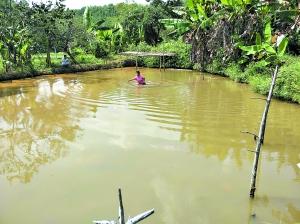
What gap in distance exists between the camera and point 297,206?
6.49 m

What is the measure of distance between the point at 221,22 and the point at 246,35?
43cm

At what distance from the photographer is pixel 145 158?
336 inches

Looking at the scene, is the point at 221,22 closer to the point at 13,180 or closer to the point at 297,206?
the point at 297,206

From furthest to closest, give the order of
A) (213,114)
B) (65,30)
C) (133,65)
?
(133,65) < (65,30) < (213,114)

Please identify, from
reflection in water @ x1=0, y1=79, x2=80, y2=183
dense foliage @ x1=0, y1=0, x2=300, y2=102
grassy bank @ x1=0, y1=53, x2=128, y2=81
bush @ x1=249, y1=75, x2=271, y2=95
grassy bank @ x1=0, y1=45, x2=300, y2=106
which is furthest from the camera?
grassy bank @ x1=0, y1=53, x2=128, y2=81

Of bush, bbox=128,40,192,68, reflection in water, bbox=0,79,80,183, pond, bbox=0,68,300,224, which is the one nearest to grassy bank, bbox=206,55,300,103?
pond, bbox=0,68,300,224

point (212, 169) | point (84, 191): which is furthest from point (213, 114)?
point (84, 191)

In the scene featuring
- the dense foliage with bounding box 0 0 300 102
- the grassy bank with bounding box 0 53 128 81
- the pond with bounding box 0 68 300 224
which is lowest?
the pond with bounding box 0 68 300 224

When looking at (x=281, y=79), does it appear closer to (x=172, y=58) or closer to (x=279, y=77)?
(x=279, y=77)

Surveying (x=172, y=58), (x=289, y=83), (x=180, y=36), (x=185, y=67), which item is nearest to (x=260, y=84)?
(x=289, y=83)

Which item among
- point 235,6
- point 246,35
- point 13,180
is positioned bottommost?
point 13,180

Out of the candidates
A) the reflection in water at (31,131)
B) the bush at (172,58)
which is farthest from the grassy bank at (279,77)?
the bush at (172,58)

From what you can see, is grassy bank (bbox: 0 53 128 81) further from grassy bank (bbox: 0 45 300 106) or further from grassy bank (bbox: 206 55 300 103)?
grassy bank (bbox: 206 55 300 103)

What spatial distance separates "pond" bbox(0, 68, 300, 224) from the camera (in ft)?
21.0
